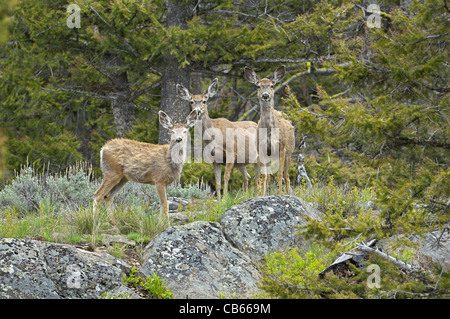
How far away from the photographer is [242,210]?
9867 mm

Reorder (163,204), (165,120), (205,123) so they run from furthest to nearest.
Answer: (205,123), (165,120), (163,204)

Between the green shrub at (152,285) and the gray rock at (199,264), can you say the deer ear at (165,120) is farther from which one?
the green shrub at (152,285)

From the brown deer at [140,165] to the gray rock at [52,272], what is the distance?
1.66 meters

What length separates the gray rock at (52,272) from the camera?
7594mm

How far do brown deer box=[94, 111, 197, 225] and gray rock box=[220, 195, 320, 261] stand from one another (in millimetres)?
1072

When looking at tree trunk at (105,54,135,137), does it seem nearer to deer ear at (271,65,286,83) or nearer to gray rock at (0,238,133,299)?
deer ear at (271,65,286,83)

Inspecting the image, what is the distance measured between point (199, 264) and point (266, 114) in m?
3.68

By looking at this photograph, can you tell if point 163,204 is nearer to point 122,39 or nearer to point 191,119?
point 191,119

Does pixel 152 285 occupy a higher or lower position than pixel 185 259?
lower

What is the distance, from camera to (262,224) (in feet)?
31.9

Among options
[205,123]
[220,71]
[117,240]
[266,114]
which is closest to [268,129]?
[266,114]

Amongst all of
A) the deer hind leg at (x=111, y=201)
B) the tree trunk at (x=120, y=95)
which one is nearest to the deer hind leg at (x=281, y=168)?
the deer hind leg at (x=111, y=201)

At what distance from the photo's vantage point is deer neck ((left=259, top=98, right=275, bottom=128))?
Answer: 447 inches

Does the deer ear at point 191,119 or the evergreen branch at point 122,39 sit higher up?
the evergreen branch at point 122,39
